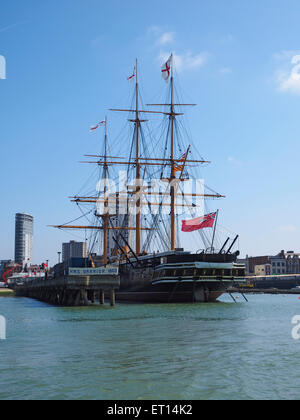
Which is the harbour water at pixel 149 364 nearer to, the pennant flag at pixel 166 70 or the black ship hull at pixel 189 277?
the black ship hull at pixel 189 277

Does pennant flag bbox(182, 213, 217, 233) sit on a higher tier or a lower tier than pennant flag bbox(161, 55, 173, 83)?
lower

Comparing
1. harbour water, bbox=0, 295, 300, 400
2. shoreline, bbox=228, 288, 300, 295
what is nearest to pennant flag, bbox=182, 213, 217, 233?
harbour water, bbox=0, 295, 300, 400

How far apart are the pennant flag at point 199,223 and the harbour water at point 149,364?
97.7 feet

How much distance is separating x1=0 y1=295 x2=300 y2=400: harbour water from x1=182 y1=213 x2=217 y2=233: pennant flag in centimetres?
2976

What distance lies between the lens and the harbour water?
48.1ft

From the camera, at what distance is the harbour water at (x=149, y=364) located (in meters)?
14.7

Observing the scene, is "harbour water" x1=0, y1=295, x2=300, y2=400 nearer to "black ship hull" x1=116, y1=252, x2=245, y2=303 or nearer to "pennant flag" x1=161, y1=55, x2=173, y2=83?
"black ship hull" x1=116, y1=252, x2=245, y2=303

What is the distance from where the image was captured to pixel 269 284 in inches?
6905

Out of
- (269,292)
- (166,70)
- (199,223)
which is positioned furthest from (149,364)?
(269,292)

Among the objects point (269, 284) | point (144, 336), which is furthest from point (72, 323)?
point (269, 284)

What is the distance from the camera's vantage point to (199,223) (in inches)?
2415

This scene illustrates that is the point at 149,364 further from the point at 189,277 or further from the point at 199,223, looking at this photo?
the point at 189,277

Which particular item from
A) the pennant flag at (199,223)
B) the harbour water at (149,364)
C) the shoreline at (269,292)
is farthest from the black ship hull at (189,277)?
the shoreline at (269,292)
